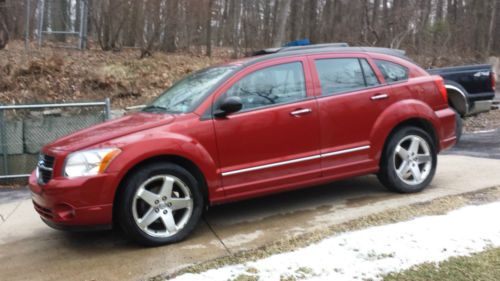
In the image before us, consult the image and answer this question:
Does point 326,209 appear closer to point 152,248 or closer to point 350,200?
point 350,200

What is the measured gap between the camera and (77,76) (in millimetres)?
12781

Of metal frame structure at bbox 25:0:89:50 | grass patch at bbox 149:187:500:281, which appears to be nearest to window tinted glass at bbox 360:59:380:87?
grass patch at bbox 149:187:500:281

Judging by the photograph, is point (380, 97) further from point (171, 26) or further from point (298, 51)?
point (171, 26)

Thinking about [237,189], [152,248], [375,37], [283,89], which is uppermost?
[375,37]

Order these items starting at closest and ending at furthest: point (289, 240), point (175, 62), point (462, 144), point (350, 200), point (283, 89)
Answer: point (289, 240)
point (283, 89)
point (350, 200)
point (462, 144)
point (175, 62)

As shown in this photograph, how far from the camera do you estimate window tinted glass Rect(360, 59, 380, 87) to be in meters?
6.12

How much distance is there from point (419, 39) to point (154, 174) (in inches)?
852

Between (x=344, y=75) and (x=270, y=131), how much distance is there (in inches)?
47.4

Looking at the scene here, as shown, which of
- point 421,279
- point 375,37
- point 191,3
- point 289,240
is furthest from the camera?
point 375,37

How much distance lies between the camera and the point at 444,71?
10.6 m

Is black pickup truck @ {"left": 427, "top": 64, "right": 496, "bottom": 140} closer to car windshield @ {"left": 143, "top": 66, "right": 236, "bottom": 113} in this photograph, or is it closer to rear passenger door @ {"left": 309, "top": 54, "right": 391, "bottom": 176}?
rear passenger door @ {"left": 309, "top": 54, "right": 391, "bottom": 176}

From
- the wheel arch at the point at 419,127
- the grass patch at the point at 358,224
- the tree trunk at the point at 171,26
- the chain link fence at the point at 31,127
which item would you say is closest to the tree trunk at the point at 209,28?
the tree trunk at the point at 171,26

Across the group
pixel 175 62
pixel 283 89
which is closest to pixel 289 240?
pixel 283 89

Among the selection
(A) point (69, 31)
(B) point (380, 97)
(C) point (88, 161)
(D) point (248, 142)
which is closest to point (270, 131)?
(D) point (248, 142)
